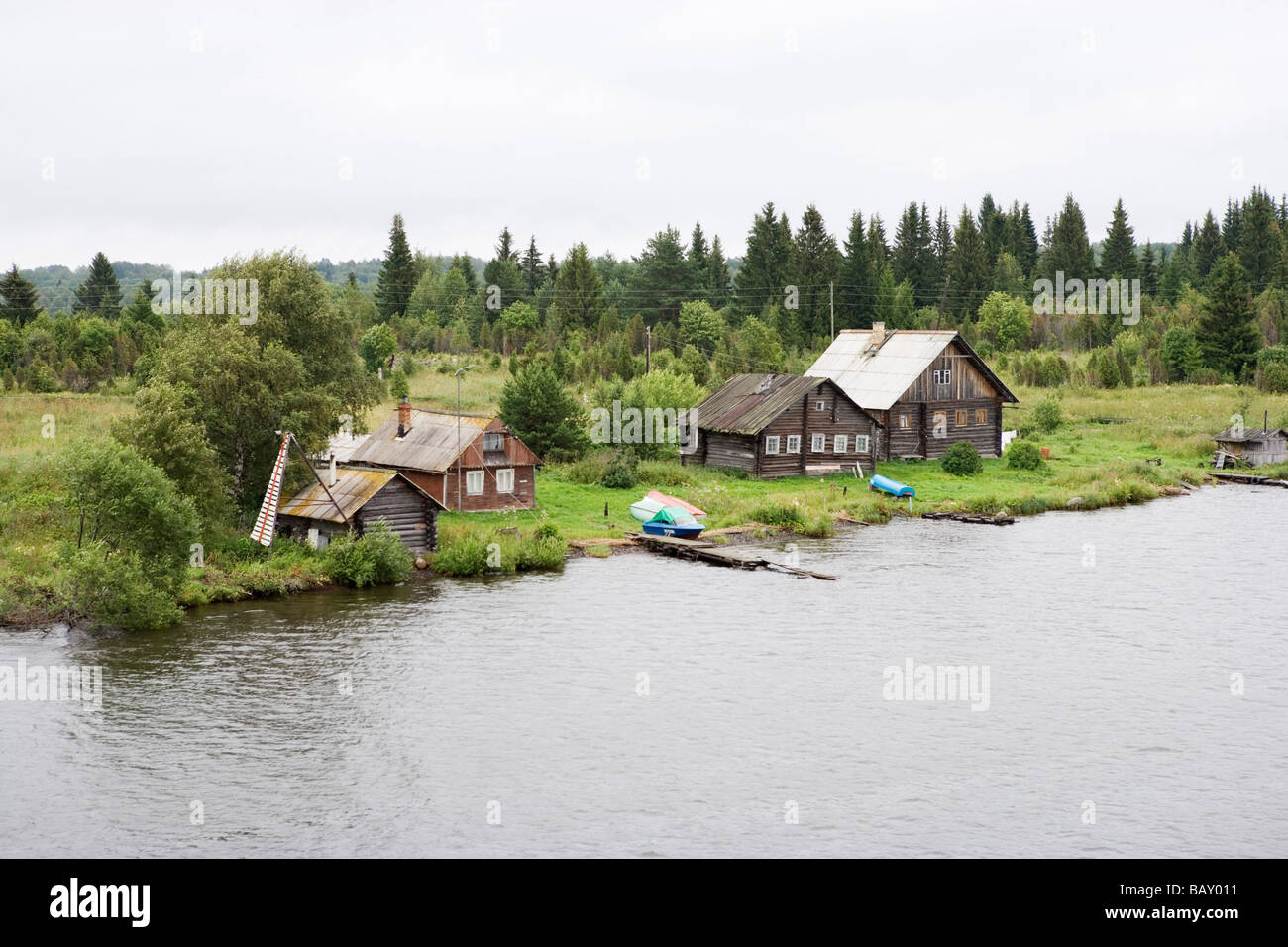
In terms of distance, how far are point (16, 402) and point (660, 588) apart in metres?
43.1

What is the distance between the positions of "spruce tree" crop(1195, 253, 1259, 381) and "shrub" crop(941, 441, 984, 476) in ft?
140

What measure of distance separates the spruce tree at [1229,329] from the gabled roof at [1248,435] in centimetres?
2925

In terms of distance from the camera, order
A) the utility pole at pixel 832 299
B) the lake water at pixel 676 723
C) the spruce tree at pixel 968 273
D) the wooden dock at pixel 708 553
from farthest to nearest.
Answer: the spruce tree at pixel 968 273
the utility pole at pixel 832 299
the wooden dock at pixel 708 553
the lake water at pixel 676 723

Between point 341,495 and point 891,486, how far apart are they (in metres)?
25.7

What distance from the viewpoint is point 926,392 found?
6894 cm

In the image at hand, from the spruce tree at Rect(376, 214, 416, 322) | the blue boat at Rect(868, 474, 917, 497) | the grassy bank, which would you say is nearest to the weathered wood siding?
the grassy bank

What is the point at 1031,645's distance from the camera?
3712cm

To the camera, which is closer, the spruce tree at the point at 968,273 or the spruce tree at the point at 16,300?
the spruce tree at the point at 16,300

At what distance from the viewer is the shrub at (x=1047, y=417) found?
77.8 metres
